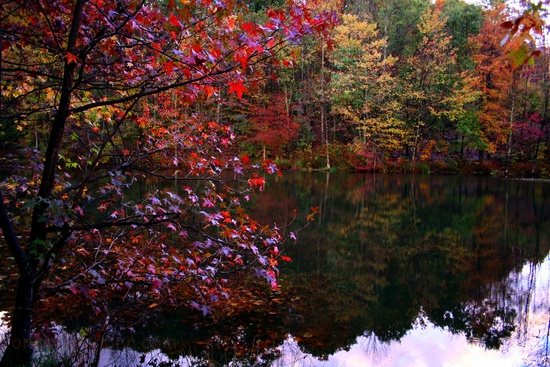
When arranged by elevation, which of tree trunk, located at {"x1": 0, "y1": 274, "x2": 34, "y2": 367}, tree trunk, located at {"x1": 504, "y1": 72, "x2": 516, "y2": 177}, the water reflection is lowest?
the water reflection

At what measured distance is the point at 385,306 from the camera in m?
5.94

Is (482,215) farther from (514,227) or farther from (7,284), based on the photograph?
(7,284)

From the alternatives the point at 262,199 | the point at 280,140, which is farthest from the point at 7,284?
the point at 280,140

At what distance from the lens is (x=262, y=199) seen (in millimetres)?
15023

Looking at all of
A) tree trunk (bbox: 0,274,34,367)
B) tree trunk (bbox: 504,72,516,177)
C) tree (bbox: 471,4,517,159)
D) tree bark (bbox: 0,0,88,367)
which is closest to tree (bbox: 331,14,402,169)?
tree (bbox: 471,4,517,159)

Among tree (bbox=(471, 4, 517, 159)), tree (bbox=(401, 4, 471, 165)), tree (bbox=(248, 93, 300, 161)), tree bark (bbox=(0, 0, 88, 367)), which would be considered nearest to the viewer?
tree bark (bbox=(0, 0, 88, 367))

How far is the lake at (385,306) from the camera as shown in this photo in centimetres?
446

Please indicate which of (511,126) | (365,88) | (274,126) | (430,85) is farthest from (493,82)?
(274,126)

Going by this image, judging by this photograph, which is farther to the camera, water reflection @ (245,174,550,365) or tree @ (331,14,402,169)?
tree @ (331,14,402,169)

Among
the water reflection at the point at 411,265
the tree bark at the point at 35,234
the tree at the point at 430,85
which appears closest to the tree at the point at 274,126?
the tree at the point at 430,85

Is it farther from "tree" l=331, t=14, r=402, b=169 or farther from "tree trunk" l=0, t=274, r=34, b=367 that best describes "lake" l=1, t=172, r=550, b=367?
"tree" l=331, t=14, r=402, b=169

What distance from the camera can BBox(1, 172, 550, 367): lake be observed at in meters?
4.46

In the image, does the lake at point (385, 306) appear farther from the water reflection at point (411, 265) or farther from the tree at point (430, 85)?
the tree at point (430, 85)

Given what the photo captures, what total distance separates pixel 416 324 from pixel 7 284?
5.78 metres
